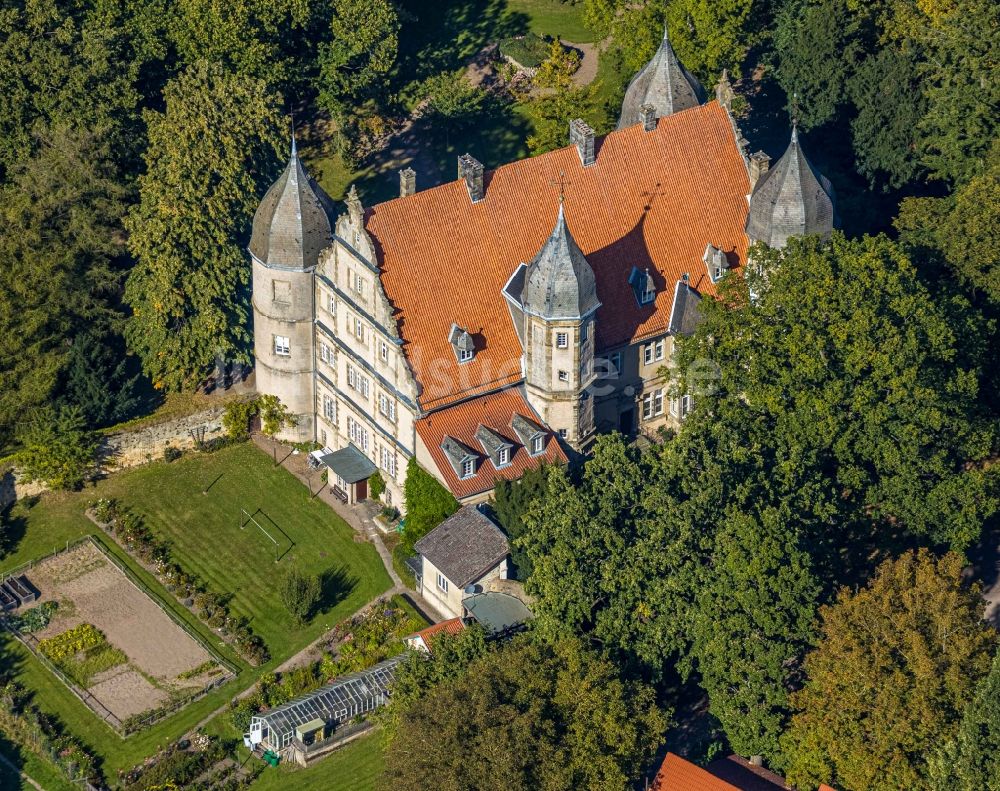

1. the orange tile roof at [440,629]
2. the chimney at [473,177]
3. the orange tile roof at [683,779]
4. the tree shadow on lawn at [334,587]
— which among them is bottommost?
the tree shadow on lawn at [334,587]

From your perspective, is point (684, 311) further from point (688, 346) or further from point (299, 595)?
point (299, 595)

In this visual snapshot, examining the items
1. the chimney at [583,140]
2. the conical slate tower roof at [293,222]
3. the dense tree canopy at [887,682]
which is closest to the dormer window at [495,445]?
the conical slate tower roof at [293,222]

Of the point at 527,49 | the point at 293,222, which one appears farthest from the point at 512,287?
the point at 527,49

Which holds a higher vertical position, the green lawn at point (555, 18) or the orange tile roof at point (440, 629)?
the green lawn at point (555, 18)

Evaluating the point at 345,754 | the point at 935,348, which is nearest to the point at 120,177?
the point at 345,754

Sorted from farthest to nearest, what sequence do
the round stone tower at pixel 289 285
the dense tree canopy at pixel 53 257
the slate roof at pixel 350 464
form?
the dense tree canopy at pixel 53 257 < the slate roof at pixel 350 464 < the round stone tower at pixel 289 285

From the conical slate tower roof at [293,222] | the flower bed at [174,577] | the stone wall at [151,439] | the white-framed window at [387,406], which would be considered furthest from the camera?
the stone wall at [151,439]

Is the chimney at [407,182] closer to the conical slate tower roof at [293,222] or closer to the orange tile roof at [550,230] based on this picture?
the orange tile roof at [550,230]

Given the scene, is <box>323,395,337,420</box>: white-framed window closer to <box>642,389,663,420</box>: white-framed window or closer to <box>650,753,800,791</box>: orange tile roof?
<box>642,389,663,420</box>: white-framed window
